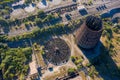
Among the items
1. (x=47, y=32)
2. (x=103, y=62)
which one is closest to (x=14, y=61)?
(x=47, y=32)

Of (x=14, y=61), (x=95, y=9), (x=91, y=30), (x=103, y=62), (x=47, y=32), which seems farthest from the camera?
(x=95, y=9)

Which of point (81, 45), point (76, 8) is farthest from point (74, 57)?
point (76, 8)

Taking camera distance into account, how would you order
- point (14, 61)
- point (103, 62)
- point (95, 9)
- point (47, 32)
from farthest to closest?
point (95, 9) < point (47, 32) < point (103, 62) < point (14, 61)

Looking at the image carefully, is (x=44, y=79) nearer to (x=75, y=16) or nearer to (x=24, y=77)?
(x=24, y=77)

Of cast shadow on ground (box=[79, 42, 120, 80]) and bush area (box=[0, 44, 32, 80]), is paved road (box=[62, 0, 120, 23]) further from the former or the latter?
bush area (box=[0, 44, 32, 80])

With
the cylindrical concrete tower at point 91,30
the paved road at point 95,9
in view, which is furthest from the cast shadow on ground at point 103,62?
the paved road at point 95,9

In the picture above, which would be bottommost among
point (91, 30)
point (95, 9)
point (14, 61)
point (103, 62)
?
point (103, 62)

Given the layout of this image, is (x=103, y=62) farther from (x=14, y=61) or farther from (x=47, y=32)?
(x=14, y=61)

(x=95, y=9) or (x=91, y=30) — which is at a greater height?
(x=95, y=9)

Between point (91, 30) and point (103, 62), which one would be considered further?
point (103, 62)

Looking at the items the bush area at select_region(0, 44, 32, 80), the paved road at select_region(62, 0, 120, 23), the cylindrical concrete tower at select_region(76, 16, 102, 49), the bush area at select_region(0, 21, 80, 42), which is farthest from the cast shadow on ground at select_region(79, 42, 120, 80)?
the bush area at select_region(0, 44, 32, 80)
